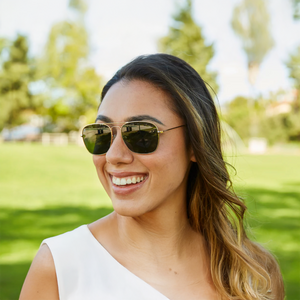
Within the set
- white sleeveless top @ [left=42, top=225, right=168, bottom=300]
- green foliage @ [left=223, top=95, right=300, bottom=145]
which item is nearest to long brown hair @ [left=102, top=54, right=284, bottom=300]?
white sleeveless top @ [left=42, top=225, right=168, bottom=300]

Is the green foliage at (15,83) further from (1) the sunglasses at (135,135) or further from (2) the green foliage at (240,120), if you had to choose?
(1) the sunglasses at (135,135)

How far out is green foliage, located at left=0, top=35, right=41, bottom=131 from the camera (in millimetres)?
42312

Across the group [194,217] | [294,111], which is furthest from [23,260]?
[294,111]

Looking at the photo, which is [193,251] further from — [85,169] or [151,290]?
[85,169]

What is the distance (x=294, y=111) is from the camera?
42406 mm

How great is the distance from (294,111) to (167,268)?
1726 inches

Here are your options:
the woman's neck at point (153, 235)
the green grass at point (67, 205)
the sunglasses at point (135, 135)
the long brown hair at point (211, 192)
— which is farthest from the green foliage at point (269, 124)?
the sunglasses at point (135, 135)

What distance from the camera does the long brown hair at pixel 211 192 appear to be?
1.81 m

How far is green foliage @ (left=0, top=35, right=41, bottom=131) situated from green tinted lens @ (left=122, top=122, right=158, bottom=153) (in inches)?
1695

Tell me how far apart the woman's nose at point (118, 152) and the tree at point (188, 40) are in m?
39.4

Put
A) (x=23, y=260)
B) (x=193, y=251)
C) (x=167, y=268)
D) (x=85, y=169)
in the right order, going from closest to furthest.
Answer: (x=167, y=268) < (x=193, y=251) < (x=23, y=260) < (x=85, y=169)

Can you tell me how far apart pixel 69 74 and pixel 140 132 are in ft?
139

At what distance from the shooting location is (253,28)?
51.2 meters

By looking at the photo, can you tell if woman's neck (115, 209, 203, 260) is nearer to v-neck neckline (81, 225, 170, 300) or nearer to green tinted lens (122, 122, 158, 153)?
v-neck neckline (81, 225, 170, 300)
